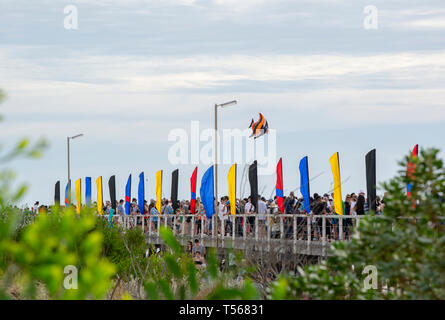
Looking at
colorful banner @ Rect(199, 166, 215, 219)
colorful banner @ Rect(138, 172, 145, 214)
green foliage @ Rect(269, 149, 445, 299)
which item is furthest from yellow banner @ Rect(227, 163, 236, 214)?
green foliage @ Rect(269, 149, 445, 299)

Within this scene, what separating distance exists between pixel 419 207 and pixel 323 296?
3.24ft

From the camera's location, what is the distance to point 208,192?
3491 centimetres

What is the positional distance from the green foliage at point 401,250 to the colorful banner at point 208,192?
28574 millimetres

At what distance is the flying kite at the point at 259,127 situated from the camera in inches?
1755

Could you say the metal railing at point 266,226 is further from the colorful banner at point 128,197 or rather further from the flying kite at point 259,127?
the flying kite at point 259,127

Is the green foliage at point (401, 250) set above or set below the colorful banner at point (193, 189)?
below

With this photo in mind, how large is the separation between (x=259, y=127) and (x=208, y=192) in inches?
428

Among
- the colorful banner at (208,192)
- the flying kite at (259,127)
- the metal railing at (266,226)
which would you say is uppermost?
the flying kite at (259,127)

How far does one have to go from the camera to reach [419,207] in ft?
19.2

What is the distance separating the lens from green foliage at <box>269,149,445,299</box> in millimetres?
5457

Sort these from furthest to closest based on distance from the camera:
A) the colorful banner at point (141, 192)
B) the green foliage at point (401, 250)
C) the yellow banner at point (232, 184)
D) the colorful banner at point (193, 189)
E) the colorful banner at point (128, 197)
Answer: the colorful banner at point (128, 197)
the colorful banner at point (141, 192)
the colorful banner at point (193, 189)
the yellow banner at point (232, 184)
the green foliage at point (401, 250)

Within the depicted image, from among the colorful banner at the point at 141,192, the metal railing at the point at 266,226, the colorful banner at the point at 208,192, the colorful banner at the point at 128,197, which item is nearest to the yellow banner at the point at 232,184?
the colorful banner at the point at 208,192
